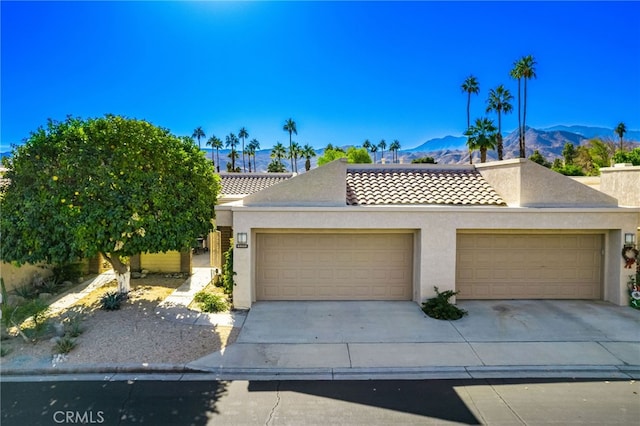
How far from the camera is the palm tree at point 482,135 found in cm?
3756

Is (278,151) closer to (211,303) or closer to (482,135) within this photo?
(482,135)

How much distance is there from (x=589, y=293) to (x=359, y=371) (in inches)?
331

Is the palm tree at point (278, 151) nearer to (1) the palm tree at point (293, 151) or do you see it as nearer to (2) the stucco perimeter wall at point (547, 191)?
(1) the palm tree at point (293, 151)

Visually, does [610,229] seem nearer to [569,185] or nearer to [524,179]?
[569,185]

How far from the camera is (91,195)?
934cm

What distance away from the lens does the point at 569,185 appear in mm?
11047

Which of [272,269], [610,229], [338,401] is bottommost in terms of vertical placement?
[338,401]

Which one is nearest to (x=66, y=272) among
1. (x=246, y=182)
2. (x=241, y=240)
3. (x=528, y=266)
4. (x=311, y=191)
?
(x=241, y=240)

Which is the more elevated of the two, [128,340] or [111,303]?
[111,303]

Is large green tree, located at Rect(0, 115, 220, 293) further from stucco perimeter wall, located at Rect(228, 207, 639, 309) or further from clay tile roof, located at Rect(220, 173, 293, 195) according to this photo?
clay tile roof, located at Rect(220, 173, 293, 195)

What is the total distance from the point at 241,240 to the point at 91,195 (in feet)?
12.3

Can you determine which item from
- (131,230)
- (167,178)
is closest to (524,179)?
(167,178)

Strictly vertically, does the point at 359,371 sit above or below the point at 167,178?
below

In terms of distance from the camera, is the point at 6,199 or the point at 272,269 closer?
the point at 6,199
